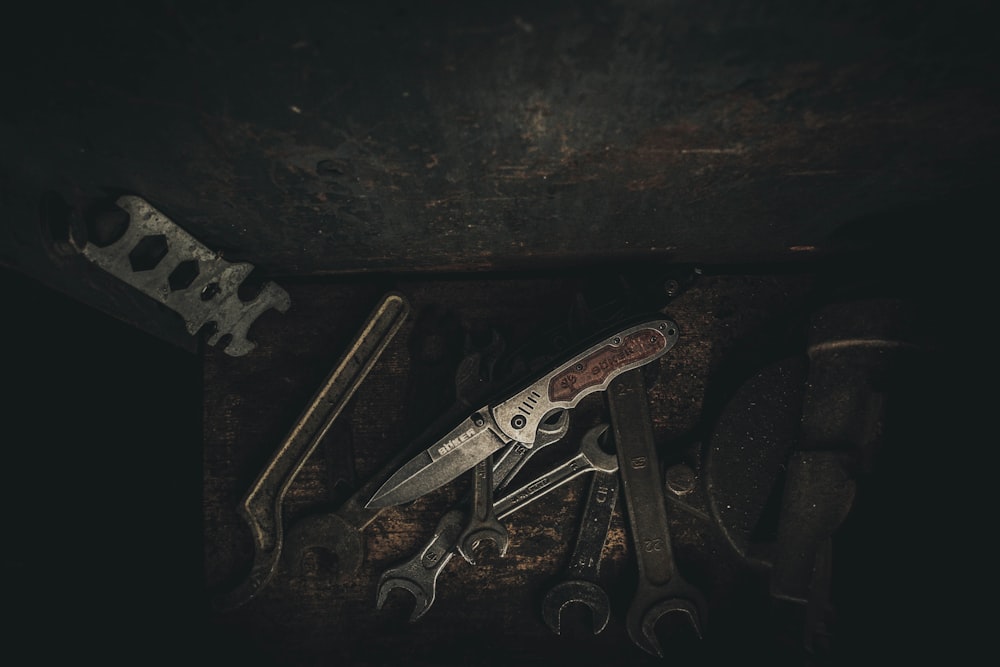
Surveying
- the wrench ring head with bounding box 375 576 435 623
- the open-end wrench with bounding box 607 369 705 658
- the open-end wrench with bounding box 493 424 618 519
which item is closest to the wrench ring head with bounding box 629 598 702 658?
the open-end wrench with bounding box 607 369 705 658

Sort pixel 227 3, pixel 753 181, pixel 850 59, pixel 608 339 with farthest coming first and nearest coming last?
pixel 608 339 < pixel 753 181 < pixel 850 59 < pixel 227 3

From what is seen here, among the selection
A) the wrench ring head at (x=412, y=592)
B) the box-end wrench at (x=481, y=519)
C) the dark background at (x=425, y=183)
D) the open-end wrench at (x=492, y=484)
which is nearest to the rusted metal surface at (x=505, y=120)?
the dark background at (x=425, y=183)

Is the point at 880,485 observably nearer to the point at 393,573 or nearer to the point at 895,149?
the point at 895,149

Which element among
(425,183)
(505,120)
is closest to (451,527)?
(425,183)

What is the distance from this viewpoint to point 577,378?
1842 millimetres

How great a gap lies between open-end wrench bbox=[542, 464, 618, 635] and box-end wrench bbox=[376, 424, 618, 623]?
0.22 ft

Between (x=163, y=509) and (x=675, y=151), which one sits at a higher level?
(x=675, y=151)

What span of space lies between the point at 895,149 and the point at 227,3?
149 centimetres

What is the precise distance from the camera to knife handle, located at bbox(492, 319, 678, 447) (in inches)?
72.3

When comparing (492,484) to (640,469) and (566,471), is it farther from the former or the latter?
(640,469)

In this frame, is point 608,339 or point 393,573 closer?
point 608,339

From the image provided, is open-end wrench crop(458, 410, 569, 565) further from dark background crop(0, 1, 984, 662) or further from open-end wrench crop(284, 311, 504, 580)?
dark background crop(0, 1, 984, 662)

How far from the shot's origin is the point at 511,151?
5.01 ft

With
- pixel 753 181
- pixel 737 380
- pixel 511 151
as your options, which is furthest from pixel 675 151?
pixel 737 380
